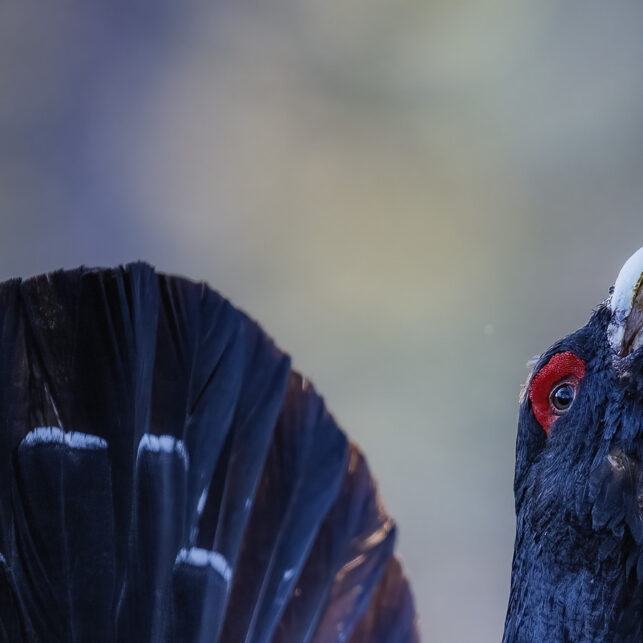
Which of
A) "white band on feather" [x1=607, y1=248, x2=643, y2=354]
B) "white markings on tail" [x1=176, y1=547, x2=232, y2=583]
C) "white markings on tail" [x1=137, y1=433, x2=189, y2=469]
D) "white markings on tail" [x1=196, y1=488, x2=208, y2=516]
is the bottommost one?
"white markings on tail" [x1=176, y1=547, x2=232, y2=583]

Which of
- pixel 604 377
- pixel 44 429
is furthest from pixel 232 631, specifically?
pixel 604 377

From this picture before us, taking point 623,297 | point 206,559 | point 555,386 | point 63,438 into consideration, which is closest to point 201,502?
point 206,559

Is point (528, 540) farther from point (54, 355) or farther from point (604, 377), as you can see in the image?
point (54, 355)

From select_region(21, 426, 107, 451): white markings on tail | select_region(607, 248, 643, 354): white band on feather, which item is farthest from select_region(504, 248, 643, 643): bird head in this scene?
select_region(21, 426, 107, 451): white markings on tail

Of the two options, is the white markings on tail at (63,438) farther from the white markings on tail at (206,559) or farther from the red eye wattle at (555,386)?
the red eye wattle at (555,386)

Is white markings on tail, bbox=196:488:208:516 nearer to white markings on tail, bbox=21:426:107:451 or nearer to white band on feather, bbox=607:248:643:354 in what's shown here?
white markings on tail, bbox=21:426:107:451
